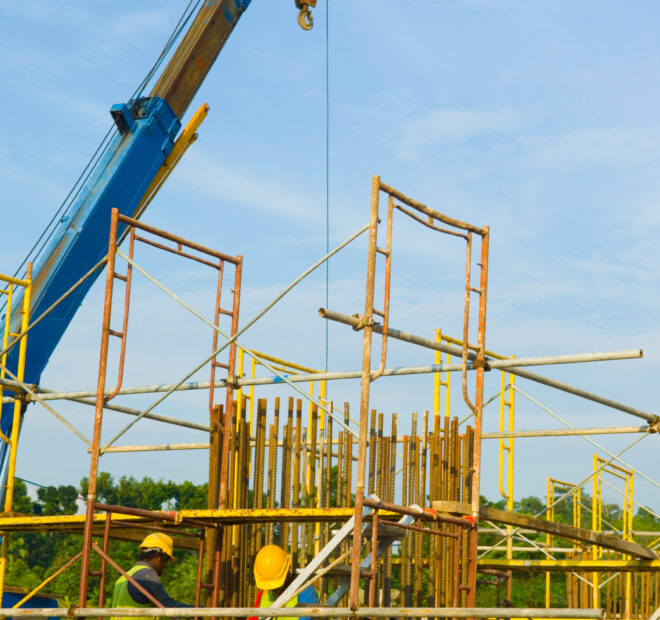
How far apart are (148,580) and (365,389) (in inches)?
105

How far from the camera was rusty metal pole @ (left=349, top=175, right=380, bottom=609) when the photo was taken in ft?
26.5

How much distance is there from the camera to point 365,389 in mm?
8453

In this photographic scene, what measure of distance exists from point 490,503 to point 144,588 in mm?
43279

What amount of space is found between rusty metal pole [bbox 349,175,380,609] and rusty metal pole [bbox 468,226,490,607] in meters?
1.36

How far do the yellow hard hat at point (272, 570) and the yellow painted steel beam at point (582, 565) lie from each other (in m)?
5.34

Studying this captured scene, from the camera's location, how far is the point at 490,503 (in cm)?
5103

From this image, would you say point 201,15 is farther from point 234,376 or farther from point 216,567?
point 216,567

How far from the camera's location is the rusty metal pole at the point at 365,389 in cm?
809

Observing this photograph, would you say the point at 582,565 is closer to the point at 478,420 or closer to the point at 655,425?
the point at 655,425

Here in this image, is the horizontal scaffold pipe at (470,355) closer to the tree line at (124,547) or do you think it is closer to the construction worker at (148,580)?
the construction worker at (148,580)

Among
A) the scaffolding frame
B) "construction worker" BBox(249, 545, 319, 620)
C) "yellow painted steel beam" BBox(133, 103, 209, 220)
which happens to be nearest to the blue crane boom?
"yellow painted steel beam" BBox(133, 103, 209, 220)

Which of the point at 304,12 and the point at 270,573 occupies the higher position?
the point at 304,12

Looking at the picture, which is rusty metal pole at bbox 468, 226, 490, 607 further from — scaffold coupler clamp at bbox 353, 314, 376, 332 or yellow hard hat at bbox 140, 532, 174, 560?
yellow hard hat at bbox 140, 532, 174, 560

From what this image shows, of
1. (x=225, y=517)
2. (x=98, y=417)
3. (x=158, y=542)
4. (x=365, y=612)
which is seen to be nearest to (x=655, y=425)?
(x=225, y=517)
